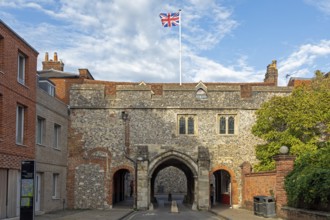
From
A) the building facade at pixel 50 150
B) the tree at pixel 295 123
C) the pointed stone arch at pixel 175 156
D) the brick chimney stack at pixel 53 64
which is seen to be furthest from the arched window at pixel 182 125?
the brick chimney stack at pixel 53 64

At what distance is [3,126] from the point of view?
18781mm

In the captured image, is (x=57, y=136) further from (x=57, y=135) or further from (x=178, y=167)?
(x=178, y=167)

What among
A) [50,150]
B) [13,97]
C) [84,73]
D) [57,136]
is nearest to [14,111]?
[13,97]

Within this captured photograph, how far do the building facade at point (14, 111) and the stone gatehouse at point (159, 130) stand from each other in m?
8.21

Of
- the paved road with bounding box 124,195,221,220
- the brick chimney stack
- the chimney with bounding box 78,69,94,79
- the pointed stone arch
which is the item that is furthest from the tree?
the brick chimney stack

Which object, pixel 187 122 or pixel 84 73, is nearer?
pixel 187 122

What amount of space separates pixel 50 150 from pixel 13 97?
7.16m

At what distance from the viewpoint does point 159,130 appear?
31391 mm

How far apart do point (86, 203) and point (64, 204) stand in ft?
4.64

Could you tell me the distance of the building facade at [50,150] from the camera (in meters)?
24.7

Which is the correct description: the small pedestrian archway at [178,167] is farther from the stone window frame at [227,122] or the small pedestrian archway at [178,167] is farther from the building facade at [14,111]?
the building facade at [14,111]

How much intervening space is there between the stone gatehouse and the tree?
3.46 m

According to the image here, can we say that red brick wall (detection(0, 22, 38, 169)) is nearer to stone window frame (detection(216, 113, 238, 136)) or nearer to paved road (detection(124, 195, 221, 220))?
paved road (detection(124, 195, 221, 220))

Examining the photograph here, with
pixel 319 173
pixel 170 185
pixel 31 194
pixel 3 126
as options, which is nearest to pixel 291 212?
pixel 319 173
